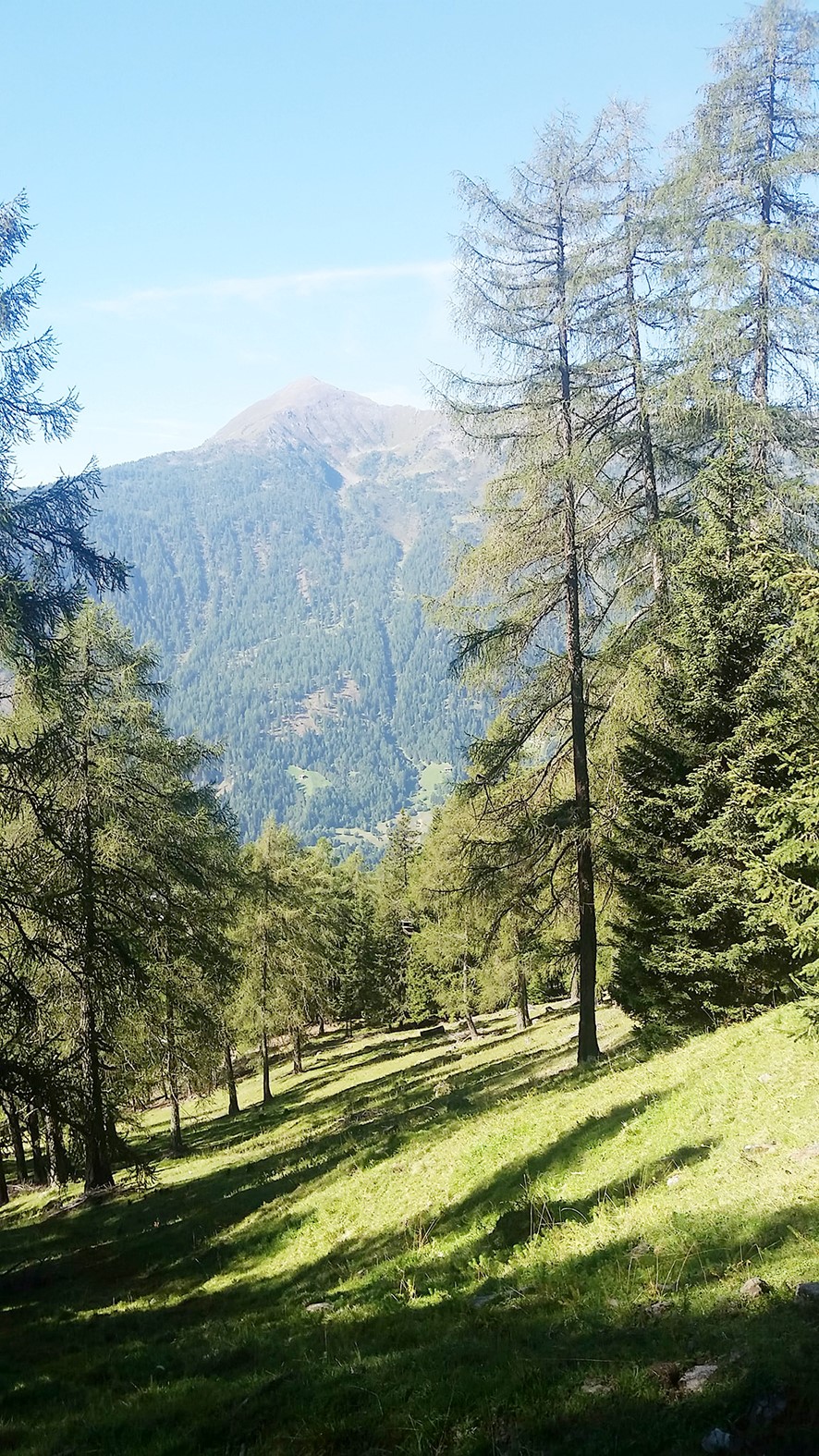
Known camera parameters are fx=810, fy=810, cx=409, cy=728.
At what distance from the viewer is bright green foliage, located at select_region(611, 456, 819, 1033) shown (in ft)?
40.1

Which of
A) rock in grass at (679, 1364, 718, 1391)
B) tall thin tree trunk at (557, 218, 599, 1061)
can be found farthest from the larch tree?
rock in grass at (679, 1364, 718, 1391)

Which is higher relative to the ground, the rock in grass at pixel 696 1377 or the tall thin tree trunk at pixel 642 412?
the tall thin tree trunk at pixel 642 412

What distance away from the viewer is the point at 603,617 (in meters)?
17.3

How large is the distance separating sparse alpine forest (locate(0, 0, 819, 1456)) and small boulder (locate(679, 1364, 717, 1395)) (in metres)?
0.03

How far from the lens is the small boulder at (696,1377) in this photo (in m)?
4.61

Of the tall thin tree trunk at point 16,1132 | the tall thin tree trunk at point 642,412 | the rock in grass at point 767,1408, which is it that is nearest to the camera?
the rock in grass at point 767,1408

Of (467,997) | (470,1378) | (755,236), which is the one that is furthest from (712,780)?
(467,997)

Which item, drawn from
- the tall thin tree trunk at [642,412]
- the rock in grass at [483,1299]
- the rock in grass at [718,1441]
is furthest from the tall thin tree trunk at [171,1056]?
the rock in grass at [718,1441]

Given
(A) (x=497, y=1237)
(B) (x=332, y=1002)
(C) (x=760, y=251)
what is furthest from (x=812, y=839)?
(B) (x=332, y=1002)

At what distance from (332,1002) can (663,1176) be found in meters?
60.3

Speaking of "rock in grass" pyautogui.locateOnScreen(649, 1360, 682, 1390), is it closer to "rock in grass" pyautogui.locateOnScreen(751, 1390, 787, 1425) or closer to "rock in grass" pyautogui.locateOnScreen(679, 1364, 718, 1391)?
"rock in grass" pyautogui.locateOnScreen(679, 1364, 718, 1391)

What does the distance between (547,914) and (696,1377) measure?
11.3m

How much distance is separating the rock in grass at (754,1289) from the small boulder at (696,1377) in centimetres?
95

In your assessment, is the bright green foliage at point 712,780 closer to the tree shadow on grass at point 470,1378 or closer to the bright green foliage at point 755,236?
the bright green foliage at point 755,236
